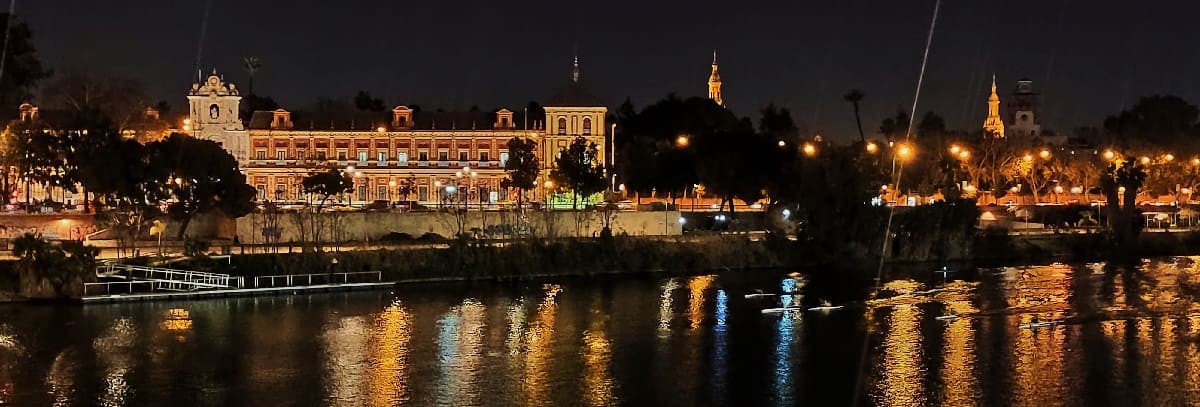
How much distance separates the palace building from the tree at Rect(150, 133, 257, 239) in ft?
95.0

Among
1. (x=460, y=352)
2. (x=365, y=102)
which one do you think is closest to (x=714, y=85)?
(x=365, y=102)

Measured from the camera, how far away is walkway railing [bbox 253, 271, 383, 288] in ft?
188

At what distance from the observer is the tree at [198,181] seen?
64875mm

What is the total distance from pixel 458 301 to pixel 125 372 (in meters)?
18.5

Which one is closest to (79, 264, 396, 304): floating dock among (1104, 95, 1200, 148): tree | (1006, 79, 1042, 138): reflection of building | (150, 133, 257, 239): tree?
(150, 133, 257, 239): tree

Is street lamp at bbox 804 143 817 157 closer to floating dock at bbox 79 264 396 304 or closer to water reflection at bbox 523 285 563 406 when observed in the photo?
water reflection at bbox 523 285 563 406

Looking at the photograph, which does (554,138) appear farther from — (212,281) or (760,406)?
(760,406)

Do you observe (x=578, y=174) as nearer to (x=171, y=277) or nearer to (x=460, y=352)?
(x=171, y=277)

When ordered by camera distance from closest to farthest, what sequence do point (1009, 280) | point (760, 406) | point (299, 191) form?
point (760, 406) → point (1009, 280) → point (299, 191)

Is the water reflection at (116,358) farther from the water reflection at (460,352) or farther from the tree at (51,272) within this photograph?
the water reflection at (460,352)

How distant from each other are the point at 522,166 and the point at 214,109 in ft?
82.6

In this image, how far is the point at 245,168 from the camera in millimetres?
97500

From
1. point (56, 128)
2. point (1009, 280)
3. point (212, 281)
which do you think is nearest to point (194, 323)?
point (212, 281)

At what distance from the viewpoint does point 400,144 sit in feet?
328
